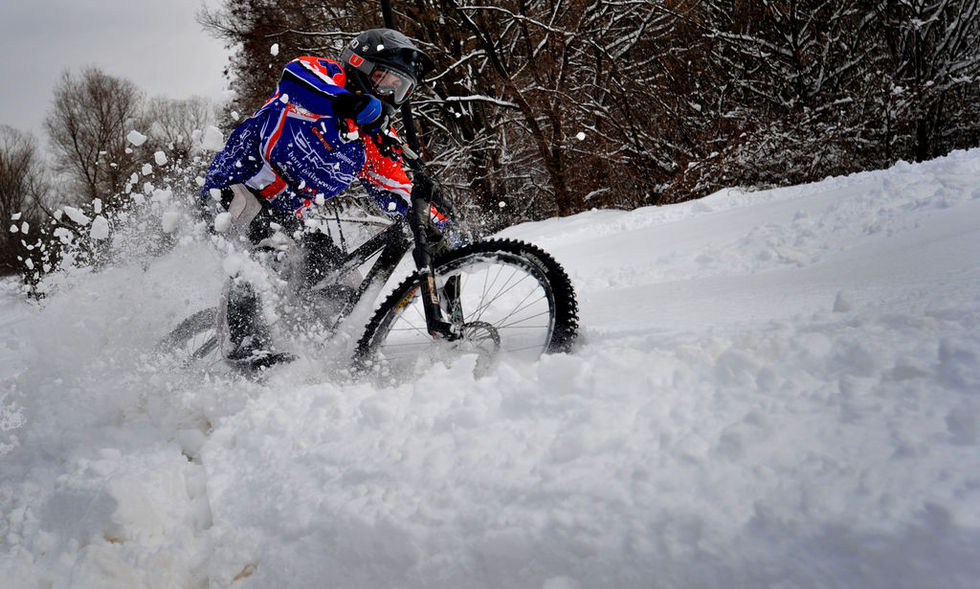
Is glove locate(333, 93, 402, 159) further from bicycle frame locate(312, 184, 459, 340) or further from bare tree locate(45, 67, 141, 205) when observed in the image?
bare tree locate(45, 67, 141, 205)

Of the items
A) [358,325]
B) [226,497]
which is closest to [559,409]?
[226,497]

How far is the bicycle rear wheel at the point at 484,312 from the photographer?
2.51 m

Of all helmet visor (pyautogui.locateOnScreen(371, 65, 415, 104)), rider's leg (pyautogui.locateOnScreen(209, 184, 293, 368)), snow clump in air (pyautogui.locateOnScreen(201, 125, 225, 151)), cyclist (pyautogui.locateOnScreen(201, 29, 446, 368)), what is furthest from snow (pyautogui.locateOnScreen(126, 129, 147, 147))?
helmet visor (pyautogui.locateOnScreen(371, 65, 415, 104))

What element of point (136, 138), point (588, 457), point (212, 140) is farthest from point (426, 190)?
point (136, 138)

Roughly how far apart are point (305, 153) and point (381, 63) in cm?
64

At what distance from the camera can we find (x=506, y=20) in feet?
35.9

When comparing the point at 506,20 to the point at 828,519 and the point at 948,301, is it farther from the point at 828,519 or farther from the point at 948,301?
the point at 828,519

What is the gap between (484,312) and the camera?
9.77 ft

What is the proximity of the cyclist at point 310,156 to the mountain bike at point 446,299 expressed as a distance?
14cm

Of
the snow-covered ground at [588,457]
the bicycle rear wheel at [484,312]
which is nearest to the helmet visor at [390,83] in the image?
the bicycle rear wheel at [484,312]

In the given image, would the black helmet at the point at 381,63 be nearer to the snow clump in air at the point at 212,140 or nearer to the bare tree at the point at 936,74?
the snow clump in air at the point at 212,140

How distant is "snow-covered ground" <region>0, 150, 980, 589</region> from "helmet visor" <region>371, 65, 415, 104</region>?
1.51 meters

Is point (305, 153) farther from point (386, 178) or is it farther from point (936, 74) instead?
point (936, 74)

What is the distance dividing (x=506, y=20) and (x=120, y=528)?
11278 millimetres
